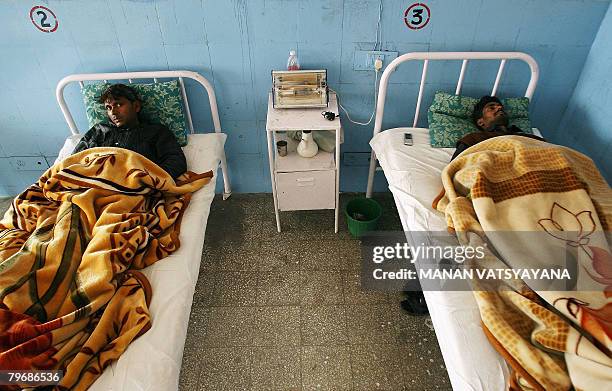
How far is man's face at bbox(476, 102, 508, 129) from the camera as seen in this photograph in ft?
5.81

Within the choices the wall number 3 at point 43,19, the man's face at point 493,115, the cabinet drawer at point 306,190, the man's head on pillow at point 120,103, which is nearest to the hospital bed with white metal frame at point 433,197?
the man's face at point 493,115

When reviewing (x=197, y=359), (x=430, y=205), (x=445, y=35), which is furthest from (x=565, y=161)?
(x=197, y=359)

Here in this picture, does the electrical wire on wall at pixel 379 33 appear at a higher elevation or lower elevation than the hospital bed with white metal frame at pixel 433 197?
higher

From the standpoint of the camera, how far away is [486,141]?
155 cm

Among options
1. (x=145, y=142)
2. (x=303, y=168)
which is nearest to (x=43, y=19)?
(x=145, y=142)

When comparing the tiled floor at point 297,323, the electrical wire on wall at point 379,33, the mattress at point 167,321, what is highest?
the electrical wire on wall at point 379,33

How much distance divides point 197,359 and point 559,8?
2.34 meters

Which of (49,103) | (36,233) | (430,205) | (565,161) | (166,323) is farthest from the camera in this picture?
(49,103)

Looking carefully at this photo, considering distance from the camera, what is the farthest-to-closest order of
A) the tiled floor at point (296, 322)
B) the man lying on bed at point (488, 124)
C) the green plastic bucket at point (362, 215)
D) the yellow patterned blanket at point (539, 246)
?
the green plastic bucket at point (362, 215) < the man lying on bed at point (488, 124) < the tiled floor at point (296, 322) < the yellow patterned blanket at point (539, 246)

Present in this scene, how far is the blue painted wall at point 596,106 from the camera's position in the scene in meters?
1.78

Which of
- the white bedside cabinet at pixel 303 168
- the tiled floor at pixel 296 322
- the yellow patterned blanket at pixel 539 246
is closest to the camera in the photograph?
the yellow patterned blanket at pixel 539 246

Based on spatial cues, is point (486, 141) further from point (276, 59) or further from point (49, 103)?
point (49, 103)

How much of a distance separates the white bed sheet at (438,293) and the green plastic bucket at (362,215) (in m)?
0.35

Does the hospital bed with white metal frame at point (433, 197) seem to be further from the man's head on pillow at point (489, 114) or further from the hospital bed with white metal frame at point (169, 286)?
the hospital bed with white metal frame at point (169, 286)
